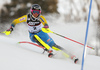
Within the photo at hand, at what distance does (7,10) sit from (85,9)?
4.74 m

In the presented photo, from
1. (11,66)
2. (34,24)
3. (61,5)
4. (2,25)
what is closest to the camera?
(11,66)

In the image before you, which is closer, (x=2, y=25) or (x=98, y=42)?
(x=2, y=25)

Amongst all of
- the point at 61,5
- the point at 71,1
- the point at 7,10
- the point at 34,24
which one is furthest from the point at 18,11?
the point at 34,24

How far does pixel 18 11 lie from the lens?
6.98 metres

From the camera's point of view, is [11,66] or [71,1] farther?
[71,1]

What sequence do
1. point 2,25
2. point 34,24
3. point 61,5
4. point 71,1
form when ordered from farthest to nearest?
point 71,1, point 61,5, point 2,25, point 34,24

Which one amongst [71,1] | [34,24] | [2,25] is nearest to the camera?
[34,24]

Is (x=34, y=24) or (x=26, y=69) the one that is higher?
(x=34, y=24)

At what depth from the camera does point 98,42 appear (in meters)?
8.57

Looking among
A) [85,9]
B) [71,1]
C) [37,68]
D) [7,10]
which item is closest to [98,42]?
[85,9]

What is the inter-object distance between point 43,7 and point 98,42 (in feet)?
14.2

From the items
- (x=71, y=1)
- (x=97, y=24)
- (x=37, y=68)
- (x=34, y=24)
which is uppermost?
(x=71, y=1)

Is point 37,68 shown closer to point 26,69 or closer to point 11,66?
point 26,69

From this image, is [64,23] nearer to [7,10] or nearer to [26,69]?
[7,10]
